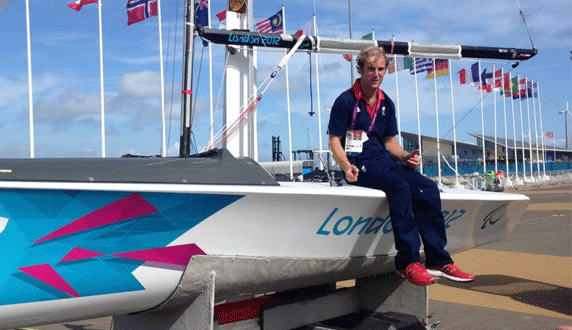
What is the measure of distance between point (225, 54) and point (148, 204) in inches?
157

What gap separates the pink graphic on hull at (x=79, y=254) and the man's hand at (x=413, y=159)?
7.00 ft

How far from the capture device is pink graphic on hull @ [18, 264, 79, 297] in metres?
3.01

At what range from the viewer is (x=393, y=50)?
7.27 metres

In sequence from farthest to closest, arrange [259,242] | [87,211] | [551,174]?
[551,174] → [259,242] → [87,211]

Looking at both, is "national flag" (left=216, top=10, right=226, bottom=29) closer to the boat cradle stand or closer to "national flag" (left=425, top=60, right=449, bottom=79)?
the boat cradle stand

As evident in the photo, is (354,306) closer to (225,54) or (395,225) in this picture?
(395,225)

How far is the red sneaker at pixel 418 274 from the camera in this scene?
151 inches

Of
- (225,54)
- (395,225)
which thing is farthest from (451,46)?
(395,225)

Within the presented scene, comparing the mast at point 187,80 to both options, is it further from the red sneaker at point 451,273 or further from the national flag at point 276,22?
the national flag at point 276,22

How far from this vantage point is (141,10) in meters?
18.5

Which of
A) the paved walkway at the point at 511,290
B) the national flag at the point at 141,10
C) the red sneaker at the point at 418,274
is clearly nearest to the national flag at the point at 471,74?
the national flag at the point at 141,10

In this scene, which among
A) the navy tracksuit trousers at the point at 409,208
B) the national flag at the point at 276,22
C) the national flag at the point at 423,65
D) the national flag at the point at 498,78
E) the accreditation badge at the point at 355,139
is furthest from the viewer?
the national flag at the point at 498,78

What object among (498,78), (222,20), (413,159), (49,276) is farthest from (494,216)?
(498,78)

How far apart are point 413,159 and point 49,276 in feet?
7.91
